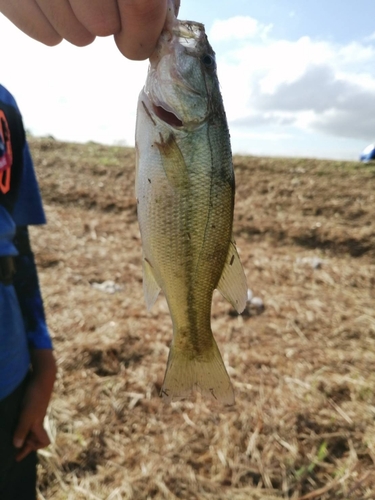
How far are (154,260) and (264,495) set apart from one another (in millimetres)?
1905

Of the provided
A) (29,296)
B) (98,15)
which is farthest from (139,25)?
(29,296)

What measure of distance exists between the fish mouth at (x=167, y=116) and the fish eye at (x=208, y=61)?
23cm

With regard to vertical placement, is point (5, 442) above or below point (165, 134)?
below

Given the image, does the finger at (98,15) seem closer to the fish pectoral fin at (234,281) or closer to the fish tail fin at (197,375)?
the fish pectoral fin at (234,281)

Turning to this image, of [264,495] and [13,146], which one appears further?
[264,495]

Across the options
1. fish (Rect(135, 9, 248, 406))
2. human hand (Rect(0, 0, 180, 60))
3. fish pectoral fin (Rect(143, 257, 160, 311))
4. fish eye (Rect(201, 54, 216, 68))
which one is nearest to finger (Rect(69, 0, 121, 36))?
human hand (Rect(0, 0, 180, 60))

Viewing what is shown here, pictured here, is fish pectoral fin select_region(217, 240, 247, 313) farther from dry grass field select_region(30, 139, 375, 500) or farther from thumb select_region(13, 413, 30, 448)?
dry grass field select_region(30, 139, 375, 500)

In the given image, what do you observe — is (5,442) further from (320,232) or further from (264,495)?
(320,232)

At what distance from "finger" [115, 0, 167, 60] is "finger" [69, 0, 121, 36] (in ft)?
0.05

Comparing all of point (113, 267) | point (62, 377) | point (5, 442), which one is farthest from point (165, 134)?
point (113, 267)

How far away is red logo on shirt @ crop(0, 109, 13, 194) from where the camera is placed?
6.50 ft

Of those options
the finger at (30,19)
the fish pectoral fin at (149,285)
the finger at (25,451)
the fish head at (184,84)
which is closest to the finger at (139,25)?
the finger at (30,19)

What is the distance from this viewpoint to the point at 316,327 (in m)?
4.33

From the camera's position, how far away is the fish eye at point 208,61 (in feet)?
5.09
